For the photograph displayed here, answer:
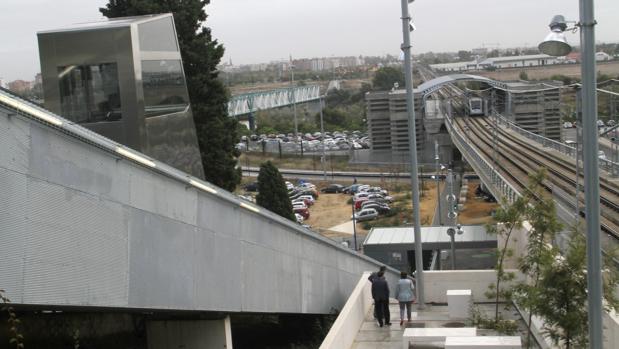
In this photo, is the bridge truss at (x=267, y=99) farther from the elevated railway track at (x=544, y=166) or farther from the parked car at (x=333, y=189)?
the elevated railway track at (x=544, y=166)

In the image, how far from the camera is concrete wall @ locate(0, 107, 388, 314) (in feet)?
25.0

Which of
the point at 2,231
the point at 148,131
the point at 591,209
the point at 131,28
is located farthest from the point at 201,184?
the point at 591,209

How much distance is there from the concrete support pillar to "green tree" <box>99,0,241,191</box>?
13022mm

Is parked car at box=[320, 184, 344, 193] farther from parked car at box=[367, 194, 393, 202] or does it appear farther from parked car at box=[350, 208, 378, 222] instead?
parked car at box=[350, 208, 378, 222]

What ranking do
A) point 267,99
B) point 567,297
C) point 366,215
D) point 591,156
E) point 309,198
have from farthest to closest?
point 267,99
point 309,198
point 366,215
point 567,297
point 591,156

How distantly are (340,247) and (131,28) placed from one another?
7938mm

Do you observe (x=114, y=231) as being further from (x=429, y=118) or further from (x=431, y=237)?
(x=429, y=118)

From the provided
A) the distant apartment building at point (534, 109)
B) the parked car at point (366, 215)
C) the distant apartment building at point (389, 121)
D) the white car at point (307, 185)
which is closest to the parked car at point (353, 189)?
the white car at point (307, 185)

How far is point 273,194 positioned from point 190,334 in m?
19.7

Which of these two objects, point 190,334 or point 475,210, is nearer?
point 190,334

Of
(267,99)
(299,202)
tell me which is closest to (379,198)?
(299,202)

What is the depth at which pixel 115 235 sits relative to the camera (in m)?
9.05

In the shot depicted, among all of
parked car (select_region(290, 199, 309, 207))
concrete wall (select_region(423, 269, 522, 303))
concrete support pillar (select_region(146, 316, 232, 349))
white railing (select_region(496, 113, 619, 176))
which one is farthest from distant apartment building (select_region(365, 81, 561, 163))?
concrete support pillar (select_region(146, 316, 232, 349))

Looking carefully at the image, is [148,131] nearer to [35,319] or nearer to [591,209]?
[35,319]
